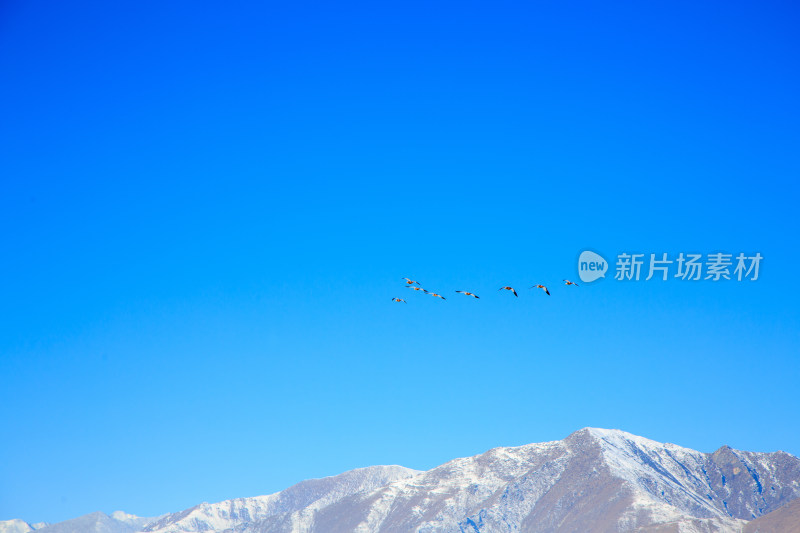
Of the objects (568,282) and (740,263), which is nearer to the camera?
(568,282)

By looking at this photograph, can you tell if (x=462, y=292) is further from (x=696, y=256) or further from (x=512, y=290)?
(x=696, y=256)

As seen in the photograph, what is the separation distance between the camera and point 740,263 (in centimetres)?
14812

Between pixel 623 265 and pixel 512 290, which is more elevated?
pixel 623 265

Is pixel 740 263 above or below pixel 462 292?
above

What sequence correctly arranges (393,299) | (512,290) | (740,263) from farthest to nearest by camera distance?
1. (740,263)
2. (393,299)
3. (512,290)

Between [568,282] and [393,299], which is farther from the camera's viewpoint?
[393,299]

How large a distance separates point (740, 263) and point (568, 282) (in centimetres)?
5102

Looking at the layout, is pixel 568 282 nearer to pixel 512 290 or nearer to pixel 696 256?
pixel 512 290

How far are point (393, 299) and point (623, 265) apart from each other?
48.1m

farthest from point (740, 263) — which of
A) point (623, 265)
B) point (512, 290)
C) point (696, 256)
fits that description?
point (512, 290)

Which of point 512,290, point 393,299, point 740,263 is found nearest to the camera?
point 512,290

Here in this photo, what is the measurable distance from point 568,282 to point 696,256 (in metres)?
49.4

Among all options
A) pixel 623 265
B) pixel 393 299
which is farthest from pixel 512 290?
pixel 623 265

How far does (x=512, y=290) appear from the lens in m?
108
